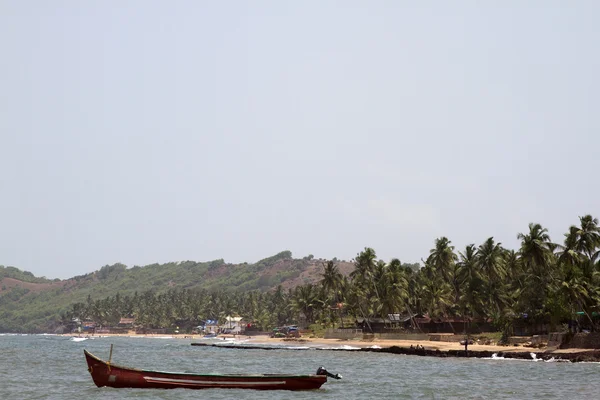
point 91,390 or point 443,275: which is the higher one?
point 443,275

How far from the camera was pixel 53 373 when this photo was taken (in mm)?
68875

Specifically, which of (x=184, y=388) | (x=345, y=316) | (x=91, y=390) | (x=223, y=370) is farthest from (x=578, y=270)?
(x=345, y=316)

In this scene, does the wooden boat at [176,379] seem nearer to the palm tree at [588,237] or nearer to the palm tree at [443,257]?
the palm tree at [588,237]

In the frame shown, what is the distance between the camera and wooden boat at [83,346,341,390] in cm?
4903

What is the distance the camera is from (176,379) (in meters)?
49.8

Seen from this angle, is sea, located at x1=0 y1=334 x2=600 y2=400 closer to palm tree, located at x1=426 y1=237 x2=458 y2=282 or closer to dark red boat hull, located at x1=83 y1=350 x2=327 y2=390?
dark red boat hull, located at x1=83 y1=350 x2=327 y2=390

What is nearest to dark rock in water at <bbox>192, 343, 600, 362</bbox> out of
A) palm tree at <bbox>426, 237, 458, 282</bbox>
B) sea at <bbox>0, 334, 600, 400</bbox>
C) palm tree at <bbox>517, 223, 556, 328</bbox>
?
sea at <bbox>0, 334, 600, 400</bbox>

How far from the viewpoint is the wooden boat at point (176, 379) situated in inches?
1930

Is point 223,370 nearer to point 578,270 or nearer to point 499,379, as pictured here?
point 499,379

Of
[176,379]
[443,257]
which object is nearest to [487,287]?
[443,257]

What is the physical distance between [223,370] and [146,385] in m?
25.4

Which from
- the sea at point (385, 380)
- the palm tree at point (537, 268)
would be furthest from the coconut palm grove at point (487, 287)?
the sea at point (385, 380)

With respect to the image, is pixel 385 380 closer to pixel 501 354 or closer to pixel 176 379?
pixel 176 379

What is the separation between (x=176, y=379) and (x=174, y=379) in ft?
0.47
